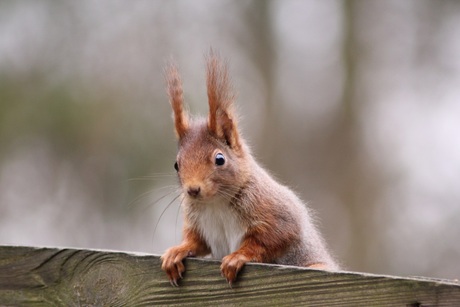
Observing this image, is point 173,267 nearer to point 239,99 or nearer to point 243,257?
point 243,257

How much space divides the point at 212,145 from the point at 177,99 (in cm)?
18

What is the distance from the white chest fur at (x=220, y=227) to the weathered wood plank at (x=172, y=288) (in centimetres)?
45

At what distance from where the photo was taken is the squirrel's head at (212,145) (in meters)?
2.37

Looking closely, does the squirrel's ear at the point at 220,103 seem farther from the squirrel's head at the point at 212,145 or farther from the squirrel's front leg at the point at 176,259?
the squirrel's front leg at the point at 176,259

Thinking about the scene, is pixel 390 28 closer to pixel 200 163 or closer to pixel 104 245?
pixel 104 245

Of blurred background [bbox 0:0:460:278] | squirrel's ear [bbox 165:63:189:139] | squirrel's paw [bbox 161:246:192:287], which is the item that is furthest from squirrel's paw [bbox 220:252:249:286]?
blurred background [bbox 0:0:460:278]

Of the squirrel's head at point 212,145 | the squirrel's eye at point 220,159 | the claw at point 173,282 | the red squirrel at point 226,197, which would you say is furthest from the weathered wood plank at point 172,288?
the squirrel's eye at point 220,159

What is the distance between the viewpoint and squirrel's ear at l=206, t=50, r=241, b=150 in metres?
2.28

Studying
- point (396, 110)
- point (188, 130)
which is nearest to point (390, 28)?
point (396, 110)

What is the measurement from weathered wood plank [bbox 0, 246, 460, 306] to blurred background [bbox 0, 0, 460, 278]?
3.13m

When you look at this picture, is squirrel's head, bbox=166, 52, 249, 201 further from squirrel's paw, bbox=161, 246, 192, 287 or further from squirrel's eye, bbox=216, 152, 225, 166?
squirrel's paw, bbox=161, 246, 192, 287

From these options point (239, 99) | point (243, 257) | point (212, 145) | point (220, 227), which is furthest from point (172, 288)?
point (239, 99)

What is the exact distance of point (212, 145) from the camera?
2521mm

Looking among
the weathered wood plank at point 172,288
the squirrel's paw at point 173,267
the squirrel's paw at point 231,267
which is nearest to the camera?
the weathered wood plank at point 172,288
